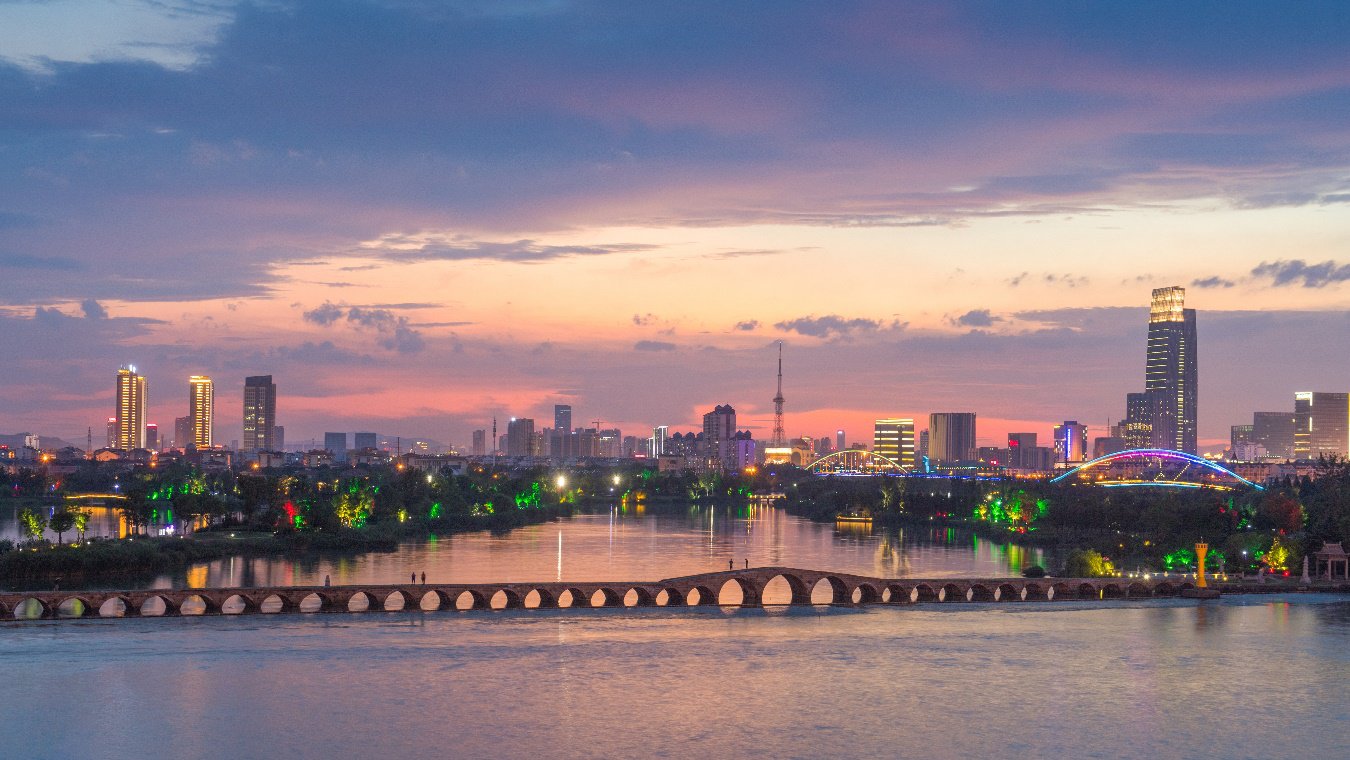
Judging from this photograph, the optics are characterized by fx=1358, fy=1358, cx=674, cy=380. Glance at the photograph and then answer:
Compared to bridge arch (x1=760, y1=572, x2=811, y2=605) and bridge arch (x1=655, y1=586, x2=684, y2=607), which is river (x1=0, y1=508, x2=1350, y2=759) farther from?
bridge arch (x1=760, y1=572, x2=811, y2=605)

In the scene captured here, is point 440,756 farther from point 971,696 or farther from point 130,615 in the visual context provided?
point 130,615

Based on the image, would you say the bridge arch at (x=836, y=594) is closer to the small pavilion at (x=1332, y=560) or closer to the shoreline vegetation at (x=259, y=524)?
the small pavilion at (x=1332, y=560)

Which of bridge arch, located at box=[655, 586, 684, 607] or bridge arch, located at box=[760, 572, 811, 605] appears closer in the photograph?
bridge arch, located at box=[655, 586, 684, 607]

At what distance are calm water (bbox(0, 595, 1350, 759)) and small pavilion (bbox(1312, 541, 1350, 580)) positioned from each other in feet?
80.9

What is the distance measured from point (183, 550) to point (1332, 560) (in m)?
85.2

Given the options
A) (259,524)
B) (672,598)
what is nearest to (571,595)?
(672,598)

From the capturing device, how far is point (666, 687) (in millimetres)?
55562

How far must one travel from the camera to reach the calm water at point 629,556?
3745 inches

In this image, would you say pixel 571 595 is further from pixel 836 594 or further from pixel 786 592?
pixel 786 592

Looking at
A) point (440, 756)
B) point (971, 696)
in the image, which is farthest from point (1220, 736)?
point (440, 756)

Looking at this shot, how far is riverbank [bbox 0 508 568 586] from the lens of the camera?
9056 centimetres

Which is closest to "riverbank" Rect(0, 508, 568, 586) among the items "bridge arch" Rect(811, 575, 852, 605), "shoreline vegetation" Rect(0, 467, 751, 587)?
"shoreline vegetation" Rect(0, 467, 751, 587)

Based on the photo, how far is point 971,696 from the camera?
55.5 meters

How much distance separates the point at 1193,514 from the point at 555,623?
233 feet
